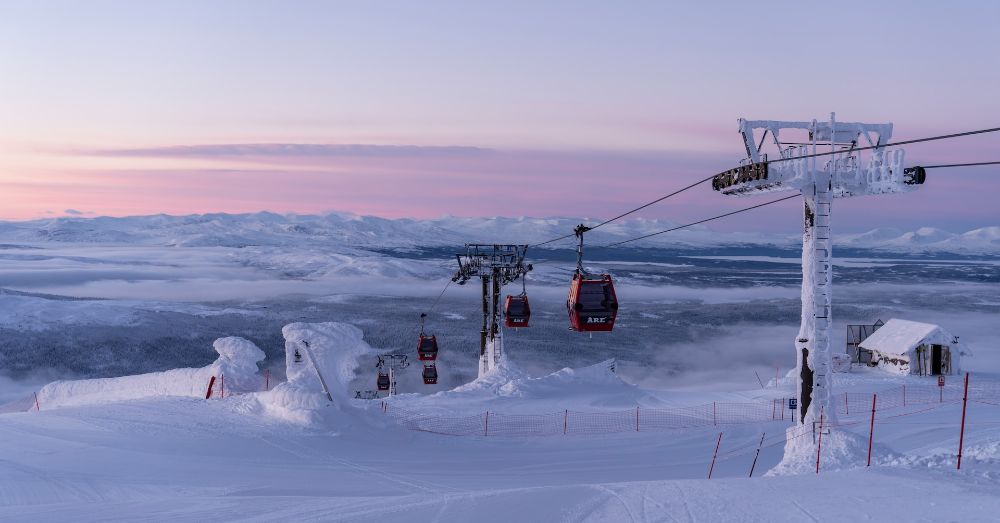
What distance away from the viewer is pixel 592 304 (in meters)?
24.3

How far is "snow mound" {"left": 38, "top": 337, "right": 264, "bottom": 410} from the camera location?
30.8 metres

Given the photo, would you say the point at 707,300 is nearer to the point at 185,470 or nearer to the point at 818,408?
the point at 818,408

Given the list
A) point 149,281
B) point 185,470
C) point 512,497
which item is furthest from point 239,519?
point 149,281

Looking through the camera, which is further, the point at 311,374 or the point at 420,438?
the point at 311,374

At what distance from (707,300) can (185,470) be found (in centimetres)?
9776

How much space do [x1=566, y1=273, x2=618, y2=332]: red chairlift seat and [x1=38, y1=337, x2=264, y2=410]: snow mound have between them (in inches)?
564

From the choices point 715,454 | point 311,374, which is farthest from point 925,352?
point 311,374

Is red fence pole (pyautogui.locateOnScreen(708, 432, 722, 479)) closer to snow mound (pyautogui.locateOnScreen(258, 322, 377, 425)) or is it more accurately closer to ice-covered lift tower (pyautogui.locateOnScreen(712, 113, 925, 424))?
ice-covered lift tower (pyautogui.locateOnScreen(712, 113, 925, 424))

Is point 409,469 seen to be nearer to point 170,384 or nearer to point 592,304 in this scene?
point 592,304

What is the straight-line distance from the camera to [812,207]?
1986 centimetres

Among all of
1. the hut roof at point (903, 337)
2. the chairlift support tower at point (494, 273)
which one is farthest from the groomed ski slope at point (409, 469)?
the hut roof at point (903, 337)

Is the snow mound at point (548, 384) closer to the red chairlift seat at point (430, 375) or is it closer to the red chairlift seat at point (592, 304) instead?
the red chairlift seat at point (430, 375)

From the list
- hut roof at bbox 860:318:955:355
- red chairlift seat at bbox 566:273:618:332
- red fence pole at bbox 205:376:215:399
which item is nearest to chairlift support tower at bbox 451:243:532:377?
red fence pole at bbox 205:376:215:399

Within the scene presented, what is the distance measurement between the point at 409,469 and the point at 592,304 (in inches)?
322
